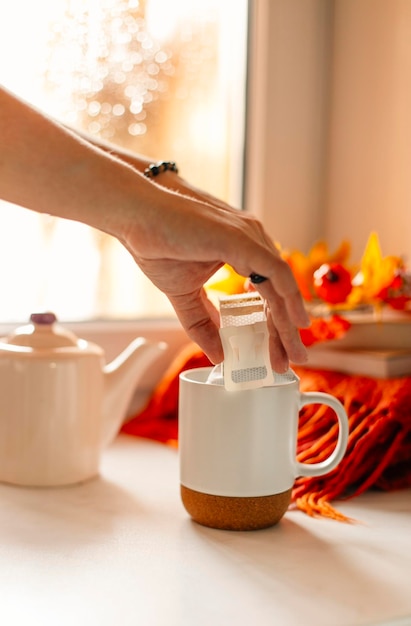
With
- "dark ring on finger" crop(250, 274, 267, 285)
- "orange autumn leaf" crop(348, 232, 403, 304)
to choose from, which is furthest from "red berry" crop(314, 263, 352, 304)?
"dark ring on finger" crop(250, 274, 267, 285)

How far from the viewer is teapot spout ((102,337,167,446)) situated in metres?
1.00

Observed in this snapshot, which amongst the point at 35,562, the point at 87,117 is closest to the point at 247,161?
the point at 87,117

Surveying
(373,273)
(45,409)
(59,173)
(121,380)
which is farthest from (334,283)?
(59,173)

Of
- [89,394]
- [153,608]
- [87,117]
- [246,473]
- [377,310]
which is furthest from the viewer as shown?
[87,117]

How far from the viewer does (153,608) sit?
1.89 ft

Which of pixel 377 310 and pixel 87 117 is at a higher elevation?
pixel 87 117

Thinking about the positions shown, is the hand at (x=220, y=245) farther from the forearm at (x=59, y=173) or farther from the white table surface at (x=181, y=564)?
the white table surface at (x=181, y=564)

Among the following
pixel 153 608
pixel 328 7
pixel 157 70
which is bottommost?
pixel 153 608

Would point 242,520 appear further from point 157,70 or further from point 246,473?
point 157,70

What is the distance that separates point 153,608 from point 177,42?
0.97 meters

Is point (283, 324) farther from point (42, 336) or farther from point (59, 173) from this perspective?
point (42, 336)

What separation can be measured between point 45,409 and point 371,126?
740 millimetres

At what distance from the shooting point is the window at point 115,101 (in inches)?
47.0

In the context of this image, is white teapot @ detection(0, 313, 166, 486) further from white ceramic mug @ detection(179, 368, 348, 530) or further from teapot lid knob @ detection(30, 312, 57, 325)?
white ceramic mug @ detection(179, 368, 348, 530)
